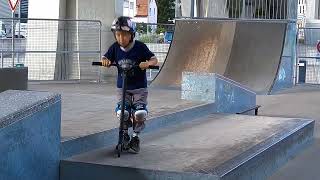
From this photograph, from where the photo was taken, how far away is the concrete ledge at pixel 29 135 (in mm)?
4883

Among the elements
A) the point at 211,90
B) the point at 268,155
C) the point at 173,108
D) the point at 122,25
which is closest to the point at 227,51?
the point at 211,90

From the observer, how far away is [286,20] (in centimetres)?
1700

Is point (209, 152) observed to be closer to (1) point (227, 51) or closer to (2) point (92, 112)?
(2) point (92, 112)

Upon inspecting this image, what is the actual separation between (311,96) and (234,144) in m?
8.48

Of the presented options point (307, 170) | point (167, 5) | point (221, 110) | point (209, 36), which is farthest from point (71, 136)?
point (167, 5)

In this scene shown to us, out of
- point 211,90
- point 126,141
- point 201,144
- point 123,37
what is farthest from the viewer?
point 211,90

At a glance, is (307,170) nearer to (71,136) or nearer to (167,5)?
(71,136)

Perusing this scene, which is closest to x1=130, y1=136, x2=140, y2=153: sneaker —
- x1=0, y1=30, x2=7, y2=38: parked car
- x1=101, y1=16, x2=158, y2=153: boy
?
x1=101, y1=16, x2=158, y2=153: boy

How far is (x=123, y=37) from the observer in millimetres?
6094

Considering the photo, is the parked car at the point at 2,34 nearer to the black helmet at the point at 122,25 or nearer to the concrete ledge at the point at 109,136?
the concrete ledge at the point at 109,136

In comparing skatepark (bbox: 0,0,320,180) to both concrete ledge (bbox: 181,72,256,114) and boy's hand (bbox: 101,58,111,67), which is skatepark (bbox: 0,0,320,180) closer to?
concrete ledge (bbox: 181,72,256,114)

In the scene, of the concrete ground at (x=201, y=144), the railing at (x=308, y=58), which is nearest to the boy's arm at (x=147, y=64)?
the concrete ground at (x=201, y=144)

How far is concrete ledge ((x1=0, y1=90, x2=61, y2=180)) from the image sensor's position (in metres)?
4.88

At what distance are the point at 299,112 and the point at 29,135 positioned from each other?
8.30m
